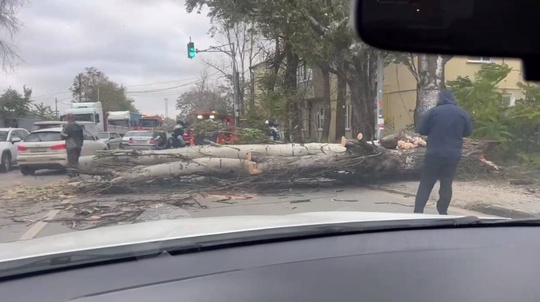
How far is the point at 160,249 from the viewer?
3.28 m

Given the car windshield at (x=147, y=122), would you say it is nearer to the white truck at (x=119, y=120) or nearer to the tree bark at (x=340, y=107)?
the white truck at (x=119, y=120)

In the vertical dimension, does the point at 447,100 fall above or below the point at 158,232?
above

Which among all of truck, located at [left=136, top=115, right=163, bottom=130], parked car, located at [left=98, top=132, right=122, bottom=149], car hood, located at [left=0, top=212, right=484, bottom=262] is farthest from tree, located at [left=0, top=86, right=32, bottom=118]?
car hood, located at [left=0, top=212, right=484, bottom=262]

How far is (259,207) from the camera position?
375 inches

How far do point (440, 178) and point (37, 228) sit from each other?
519 cm

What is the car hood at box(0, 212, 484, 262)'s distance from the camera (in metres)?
3.25

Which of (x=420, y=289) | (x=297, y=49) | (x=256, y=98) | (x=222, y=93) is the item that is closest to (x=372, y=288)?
(x=420, y=289)

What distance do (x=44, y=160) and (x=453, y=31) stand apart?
15055mm

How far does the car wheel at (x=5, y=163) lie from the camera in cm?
1744

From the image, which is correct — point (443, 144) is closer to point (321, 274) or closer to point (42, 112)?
point (321, 274)

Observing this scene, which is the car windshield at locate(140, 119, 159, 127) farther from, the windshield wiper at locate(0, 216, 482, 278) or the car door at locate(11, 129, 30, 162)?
the windshield wiper at locate(0, 216, 482, 278)

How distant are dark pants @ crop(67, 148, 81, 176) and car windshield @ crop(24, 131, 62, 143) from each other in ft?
7.67

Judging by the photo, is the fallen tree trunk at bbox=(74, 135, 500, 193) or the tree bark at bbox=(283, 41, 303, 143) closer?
the fallen tree trunk at bbox=(74, 135, 500, 193)

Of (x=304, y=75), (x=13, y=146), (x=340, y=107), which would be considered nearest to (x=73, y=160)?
(x=13, y=146)
